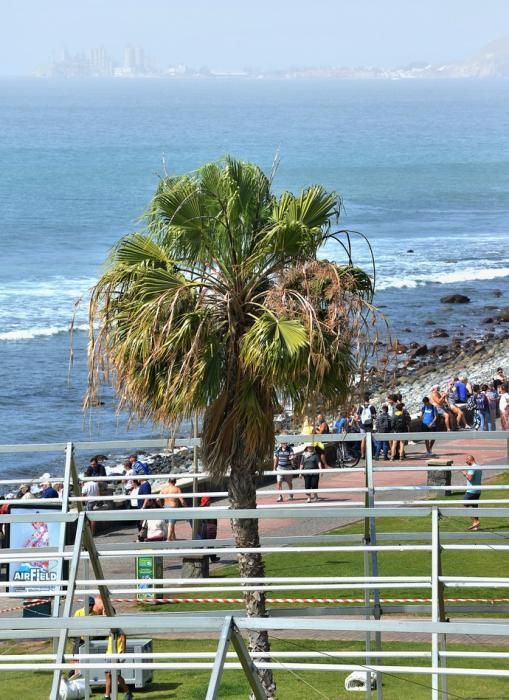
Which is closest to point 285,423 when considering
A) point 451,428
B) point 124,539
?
point 451,428

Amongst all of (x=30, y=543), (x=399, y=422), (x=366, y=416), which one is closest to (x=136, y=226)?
(x=366, y=416)

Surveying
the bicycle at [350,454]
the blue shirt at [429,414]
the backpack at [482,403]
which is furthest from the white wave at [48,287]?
the bicycle at [350,454]

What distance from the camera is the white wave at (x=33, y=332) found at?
209 ft

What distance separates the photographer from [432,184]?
5773 inches

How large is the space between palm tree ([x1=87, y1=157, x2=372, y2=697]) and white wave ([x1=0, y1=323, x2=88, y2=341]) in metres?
49.2

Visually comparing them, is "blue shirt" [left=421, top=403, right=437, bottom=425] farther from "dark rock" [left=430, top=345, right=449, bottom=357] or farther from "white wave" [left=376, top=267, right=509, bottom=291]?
"white wave" [left=376, top=267, right=509, bottom=291]

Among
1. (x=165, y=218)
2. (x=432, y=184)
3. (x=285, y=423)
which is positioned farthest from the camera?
(x=432, y=184)

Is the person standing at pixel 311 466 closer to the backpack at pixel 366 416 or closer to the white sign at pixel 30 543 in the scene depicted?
the backpack at pixel 366 416

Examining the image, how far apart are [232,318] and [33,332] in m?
51.8

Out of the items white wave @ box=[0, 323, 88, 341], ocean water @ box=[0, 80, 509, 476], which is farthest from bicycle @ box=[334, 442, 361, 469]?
white wave @ box=[0, 323, 88, 341]

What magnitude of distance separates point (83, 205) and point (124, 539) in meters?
99.0

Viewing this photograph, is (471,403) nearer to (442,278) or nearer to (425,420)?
(425,420)

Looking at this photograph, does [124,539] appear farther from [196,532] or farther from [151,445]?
[151,445]

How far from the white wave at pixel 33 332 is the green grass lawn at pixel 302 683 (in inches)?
1854
